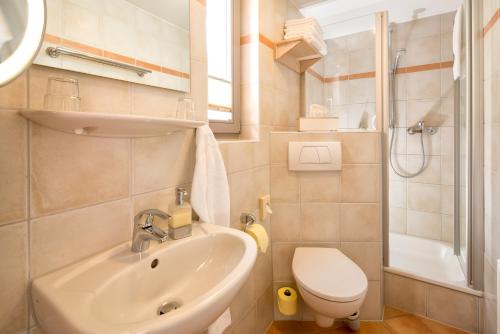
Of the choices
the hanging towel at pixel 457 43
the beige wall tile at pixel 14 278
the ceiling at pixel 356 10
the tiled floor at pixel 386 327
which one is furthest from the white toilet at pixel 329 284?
the ceiling at pixel 356 10

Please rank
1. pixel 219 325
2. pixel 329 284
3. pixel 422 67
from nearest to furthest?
pixel 219 325 < pixel 329 284 < pixel 422 67

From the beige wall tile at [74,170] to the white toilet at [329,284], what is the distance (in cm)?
104

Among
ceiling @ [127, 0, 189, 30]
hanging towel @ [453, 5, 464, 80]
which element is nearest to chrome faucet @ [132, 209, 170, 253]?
ceiling @ [127, 0, 189, 30]

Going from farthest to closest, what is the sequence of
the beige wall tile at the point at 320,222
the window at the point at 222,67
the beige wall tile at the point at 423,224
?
the beige wall tile at the point at 423,224 < the beige wall tile at the point at 320,222 < the window at the point at 222,67

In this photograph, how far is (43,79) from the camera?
0.62m

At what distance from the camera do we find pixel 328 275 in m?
1.41

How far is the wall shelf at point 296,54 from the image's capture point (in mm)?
1778

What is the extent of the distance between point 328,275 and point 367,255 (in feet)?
1.62

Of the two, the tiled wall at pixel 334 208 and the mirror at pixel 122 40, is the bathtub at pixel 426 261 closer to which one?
the tiled wall at pixel 334 208

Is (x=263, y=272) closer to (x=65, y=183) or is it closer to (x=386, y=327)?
(x=386, y=327)

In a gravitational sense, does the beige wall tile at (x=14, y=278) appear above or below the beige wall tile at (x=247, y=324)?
above

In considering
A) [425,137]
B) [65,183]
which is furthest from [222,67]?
[425,137]

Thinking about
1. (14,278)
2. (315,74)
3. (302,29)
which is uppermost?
(302,29)

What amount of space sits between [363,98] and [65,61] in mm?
1890
